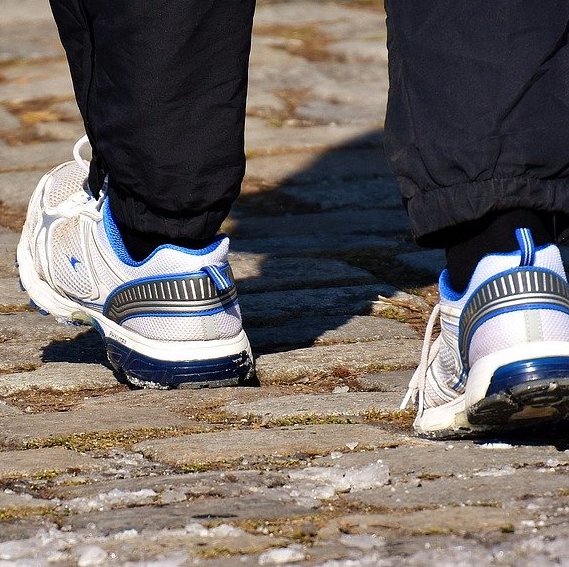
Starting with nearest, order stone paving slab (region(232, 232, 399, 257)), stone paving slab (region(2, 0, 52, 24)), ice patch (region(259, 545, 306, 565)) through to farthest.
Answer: ice patch (region(259, 545, 306, 565)) < stone paving slab (region(232, 232, 399, 257)) < stone paving slab (region(2, 0, 52, 24))

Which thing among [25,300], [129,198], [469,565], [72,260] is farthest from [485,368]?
[25,300]

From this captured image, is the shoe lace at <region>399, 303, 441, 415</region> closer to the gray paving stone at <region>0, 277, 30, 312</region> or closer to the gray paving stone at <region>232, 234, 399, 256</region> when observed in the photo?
the gray paving stone at <region>0, 277, 30, 312</region>

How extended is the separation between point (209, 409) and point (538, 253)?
59cm

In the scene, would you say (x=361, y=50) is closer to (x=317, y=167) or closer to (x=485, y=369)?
(x=317, y=167)

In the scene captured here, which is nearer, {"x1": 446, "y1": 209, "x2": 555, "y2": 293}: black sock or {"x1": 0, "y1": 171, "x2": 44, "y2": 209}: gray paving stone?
{"x1": 446, "y1": 209, "x2": 555, "y2": 293}: black sock

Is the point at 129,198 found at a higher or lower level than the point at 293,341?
higher

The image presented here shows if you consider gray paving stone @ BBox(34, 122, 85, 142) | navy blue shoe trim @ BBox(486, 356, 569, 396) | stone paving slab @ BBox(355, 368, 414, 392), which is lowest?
gray paving stone @ BBox(34, 122, 85, 142)

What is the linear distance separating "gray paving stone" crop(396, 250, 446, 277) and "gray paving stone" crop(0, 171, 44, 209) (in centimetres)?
110

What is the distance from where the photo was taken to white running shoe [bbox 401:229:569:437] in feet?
5.21

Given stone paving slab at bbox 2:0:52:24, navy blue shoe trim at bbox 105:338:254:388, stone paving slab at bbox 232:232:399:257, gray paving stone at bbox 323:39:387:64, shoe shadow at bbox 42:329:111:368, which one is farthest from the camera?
stone paving slab at bbox 2:0:52:24

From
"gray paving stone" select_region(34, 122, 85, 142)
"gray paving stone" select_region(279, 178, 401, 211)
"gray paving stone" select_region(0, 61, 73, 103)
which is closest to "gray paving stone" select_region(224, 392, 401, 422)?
"gray paving stone" select_region(279, 178, 401, 211)

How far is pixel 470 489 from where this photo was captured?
155cm

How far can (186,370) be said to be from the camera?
2098 millimetres

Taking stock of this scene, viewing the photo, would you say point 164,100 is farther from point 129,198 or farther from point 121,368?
point 121,368
